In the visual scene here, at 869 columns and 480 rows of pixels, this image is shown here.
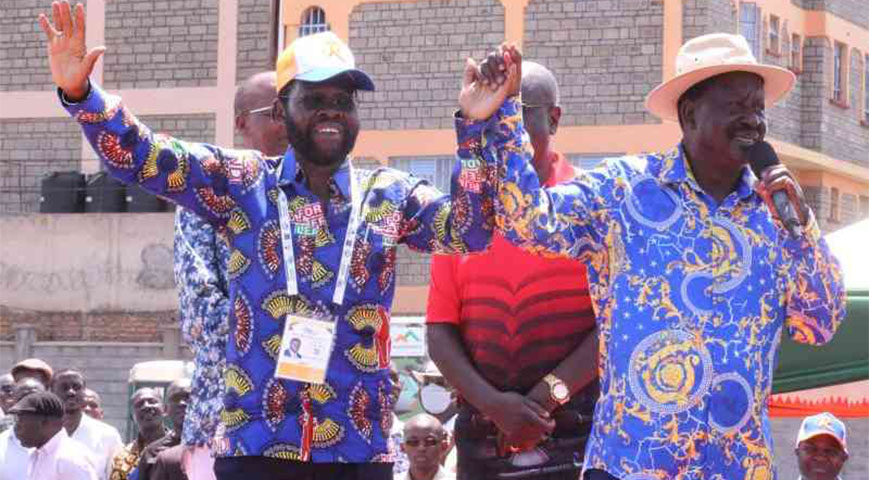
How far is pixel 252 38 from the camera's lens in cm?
3322

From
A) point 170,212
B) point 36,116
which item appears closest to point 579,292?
point 170,212

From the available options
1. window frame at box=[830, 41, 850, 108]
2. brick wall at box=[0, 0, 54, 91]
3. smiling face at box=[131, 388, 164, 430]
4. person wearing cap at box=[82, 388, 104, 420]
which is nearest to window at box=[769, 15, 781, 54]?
window frame at box=[830, 41, 850, 108]

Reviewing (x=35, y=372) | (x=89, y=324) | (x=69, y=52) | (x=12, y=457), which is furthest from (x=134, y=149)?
(x=89, y=324)

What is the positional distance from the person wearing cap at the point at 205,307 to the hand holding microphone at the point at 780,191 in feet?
5.44

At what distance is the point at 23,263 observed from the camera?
104 feet

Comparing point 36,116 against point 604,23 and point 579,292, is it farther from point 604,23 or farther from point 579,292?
point 579,292

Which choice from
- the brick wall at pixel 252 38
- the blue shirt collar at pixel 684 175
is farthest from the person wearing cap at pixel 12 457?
the brick wall at pixel 252 38

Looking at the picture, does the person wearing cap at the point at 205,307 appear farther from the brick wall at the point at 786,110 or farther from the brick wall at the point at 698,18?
the brick wall at the point at 786,110

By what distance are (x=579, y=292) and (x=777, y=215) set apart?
1.22 meters

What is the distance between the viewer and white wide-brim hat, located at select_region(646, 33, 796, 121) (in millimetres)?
4852

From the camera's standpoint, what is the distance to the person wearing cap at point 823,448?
9.62m

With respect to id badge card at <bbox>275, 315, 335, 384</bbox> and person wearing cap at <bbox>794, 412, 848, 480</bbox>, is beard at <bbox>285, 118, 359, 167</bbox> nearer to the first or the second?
id badge card at <bbox>275, 315, 335, 384</bbox>

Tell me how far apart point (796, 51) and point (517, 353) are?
97.1 ft

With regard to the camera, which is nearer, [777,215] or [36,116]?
[777,215]
